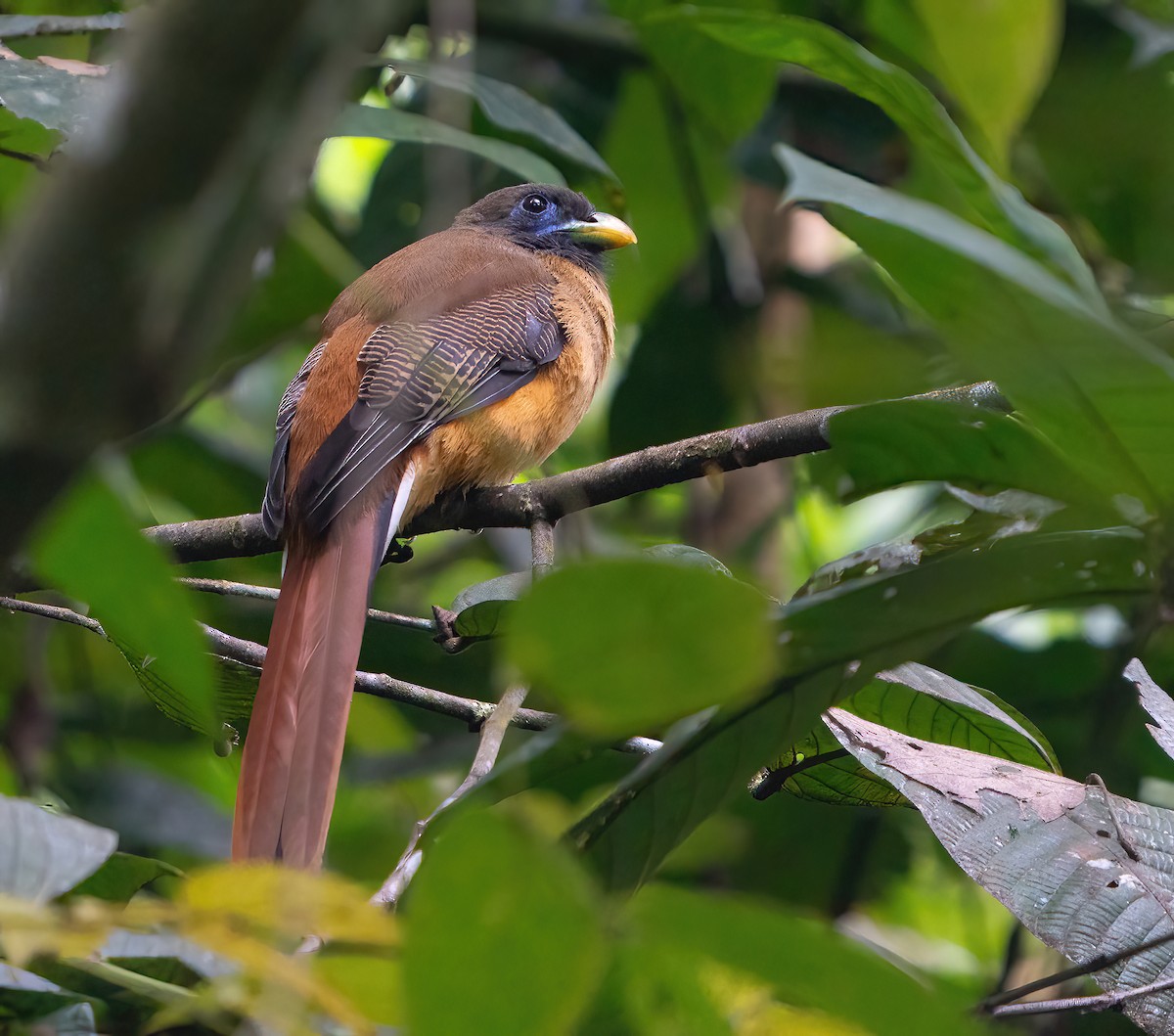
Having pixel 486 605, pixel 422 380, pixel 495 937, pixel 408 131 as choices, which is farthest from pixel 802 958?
pixel 422 380

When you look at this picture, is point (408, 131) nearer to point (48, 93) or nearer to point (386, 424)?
point (48, 93)

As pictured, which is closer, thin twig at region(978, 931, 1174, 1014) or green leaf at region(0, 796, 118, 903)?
green leaf at region(0, 796, 118, 903)

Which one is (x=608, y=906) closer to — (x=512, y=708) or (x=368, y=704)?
(x=512, y=708)

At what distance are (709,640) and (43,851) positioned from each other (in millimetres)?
536

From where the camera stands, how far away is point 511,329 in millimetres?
3498

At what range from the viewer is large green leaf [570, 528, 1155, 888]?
90 cm

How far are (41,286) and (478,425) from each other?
270cm

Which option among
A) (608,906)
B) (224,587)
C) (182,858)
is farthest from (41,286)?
(182,858)

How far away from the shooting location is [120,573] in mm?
744

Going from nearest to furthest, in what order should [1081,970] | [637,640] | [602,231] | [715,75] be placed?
[637,640], [1081,970], [715,75], [602,231]

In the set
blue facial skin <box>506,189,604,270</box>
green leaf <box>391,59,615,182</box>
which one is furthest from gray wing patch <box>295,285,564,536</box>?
blue facial skin <box>506,189,604,270</box>

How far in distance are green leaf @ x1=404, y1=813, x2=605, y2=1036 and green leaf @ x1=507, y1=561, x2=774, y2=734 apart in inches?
3.1

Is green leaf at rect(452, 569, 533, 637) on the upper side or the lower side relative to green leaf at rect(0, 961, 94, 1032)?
lower

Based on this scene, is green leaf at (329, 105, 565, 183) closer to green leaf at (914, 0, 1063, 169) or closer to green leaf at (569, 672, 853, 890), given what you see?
green leaf at (914, 0, 1063, 169)
